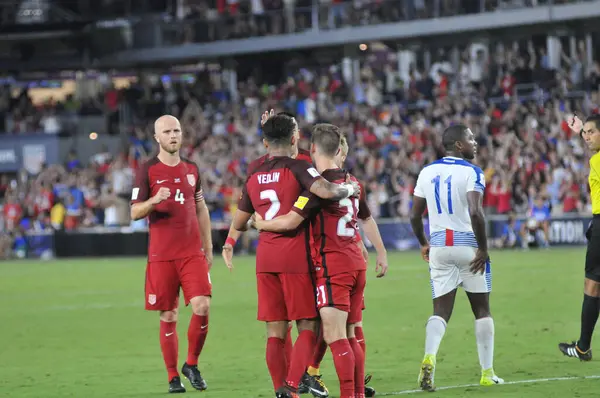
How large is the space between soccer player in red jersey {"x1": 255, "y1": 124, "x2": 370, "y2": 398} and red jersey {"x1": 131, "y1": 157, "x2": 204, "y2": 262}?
1.93 metres

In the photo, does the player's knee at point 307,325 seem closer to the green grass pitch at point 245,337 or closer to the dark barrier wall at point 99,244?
the green grass pitch at point 245,337

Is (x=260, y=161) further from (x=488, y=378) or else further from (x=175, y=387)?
(x=488, y=378)

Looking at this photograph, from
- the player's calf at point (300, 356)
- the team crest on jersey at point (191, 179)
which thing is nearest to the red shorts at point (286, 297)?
the player's calf at point (300, 356)

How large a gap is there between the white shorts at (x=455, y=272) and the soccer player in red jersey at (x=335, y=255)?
3.90 ft

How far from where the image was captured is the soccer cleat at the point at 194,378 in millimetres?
10633

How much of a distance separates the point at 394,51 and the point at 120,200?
13.5 meters

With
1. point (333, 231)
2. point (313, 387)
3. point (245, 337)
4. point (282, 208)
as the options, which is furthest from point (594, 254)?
point (245, 337)

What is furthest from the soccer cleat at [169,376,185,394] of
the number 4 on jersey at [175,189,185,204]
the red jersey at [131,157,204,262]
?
the number 4 on jersey at [175,189,185,204]

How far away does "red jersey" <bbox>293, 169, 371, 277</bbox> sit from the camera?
886 cm

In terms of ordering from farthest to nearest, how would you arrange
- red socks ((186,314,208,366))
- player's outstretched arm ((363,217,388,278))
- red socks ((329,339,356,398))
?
1. red socks ((186,314,208,366))
2. player's outstretched arm ((363,217,388,278))
3. red socks ((329,339,356,398))

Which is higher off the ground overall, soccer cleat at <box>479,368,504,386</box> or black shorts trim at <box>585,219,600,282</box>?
black shorts trim at <box>585,219,600,282</box>

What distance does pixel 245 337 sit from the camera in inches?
591

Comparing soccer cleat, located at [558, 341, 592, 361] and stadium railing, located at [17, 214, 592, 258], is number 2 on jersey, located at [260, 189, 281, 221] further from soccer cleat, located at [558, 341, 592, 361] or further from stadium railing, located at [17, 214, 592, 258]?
stadium railing, located at [17, 214, 592, 258]

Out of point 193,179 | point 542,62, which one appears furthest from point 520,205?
point 193,179
